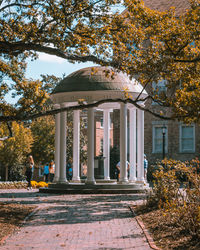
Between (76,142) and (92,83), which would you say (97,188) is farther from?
(92,83)

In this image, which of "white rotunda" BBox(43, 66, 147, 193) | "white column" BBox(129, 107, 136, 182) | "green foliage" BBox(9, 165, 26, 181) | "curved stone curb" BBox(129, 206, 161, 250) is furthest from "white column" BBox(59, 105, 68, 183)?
"green foliage" BBox(9, 165, 26, 181)

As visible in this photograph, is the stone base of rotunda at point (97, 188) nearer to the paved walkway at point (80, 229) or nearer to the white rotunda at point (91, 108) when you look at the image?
the white rotunda at point (91, 108)

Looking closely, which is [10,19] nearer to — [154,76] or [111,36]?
[111,36]

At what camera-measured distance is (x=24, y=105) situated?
639 inches

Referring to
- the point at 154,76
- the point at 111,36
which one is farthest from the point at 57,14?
the point at 154,76

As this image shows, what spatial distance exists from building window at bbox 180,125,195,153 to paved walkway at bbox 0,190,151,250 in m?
25.2

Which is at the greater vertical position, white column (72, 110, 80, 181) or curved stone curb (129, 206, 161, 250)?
white column (72, 110, 80, 181)

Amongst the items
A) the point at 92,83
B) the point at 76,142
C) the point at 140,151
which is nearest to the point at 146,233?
the point at 92,83

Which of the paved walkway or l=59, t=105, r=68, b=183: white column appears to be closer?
the paved walkway

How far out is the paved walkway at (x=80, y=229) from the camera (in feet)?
31.4

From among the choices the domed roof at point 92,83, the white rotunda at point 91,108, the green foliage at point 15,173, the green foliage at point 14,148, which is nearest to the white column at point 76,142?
the white rotunda at point 91,108

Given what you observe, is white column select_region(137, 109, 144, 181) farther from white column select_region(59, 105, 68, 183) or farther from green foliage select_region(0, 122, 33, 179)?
green foliage select_region(0, 122, 33, 179)

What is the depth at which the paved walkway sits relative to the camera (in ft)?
31.4

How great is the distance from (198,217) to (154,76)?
6773mm
